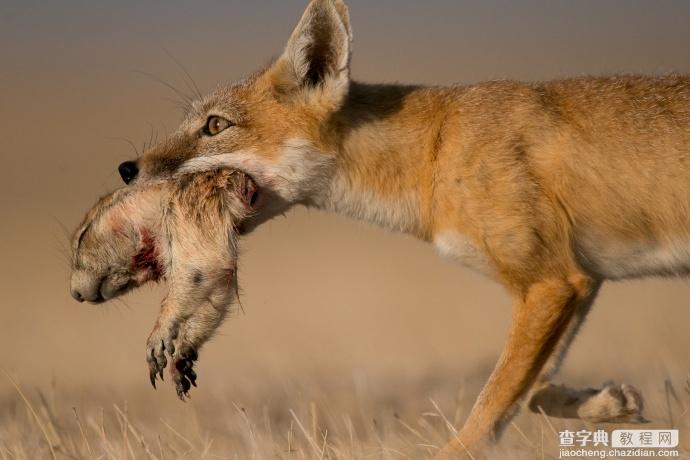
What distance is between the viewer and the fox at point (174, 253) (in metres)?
7.16

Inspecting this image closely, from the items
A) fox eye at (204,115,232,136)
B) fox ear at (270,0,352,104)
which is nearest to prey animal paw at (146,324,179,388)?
fox eye at (204,115,232,136)

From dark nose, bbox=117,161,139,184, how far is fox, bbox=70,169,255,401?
0.17 metres

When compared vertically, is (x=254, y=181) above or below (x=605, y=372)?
above

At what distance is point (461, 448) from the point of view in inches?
273

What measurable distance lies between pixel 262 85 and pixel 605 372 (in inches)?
184

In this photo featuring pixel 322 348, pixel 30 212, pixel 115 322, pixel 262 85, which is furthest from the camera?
pixel 30 212

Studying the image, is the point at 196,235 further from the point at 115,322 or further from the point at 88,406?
the point at 115,322

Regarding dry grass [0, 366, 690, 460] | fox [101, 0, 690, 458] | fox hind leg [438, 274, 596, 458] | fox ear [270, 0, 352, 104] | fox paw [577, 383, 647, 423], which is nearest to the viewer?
fox hind leg [438, 274, 596, 458]

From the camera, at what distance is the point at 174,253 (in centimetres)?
724

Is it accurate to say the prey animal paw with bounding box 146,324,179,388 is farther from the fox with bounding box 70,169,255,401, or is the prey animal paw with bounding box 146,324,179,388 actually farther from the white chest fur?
the white chest fur

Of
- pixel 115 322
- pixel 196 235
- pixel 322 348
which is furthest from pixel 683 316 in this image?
pixel 115 322

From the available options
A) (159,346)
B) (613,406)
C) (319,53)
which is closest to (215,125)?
(319,53)

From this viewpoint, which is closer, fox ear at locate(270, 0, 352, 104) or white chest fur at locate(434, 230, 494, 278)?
white chest fur at locate(434, 230, 494, 278)

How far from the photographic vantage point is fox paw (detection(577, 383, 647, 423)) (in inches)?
300
